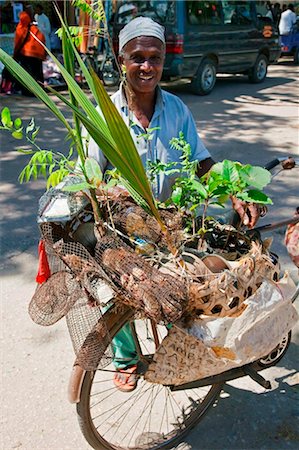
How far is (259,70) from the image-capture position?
11711 mm

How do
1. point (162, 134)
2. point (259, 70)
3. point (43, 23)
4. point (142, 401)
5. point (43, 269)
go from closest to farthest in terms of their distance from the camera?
point (43, 269) < point (162, 134) < point (142, 401) < point (259, 70) < point (43, 23)

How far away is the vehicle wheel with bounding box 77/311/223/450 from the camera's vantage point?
2.36 m

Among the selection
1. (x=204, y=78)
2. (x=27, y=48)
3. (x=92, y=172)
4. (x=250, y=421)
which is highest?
(x=92, y=172)

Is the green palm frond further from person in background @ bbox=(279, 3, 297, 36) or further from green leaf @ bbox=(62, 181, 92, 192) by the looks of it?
person in background @ bbox=(279, 3, 297, 36)

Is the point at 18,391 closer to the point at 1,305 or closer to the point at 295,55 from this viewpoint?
the point at 1,305

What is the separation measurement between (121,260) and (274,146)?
5.55 meters

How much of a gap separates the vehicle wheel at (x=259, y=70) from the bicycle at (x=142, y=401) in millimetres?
9670

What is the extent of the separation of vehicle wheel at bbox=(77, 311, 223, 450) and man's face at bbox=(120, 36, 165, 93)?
1.02m

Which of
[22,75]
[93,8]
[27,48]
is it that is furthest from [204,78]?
[22,75]

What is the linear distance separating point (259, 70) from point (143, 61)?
1024cm

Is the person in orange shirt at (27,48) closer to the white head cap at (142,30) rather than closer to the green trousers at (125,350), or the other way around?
the white head cap at (142,30)

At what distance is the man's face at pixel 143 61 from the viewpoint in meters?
2.15

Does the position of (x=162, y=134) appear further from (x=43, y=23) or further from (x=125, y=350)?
(x=43, y=23)

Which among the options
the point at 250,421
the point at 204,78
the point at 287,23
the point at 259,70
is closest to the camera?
the point at 250,421
